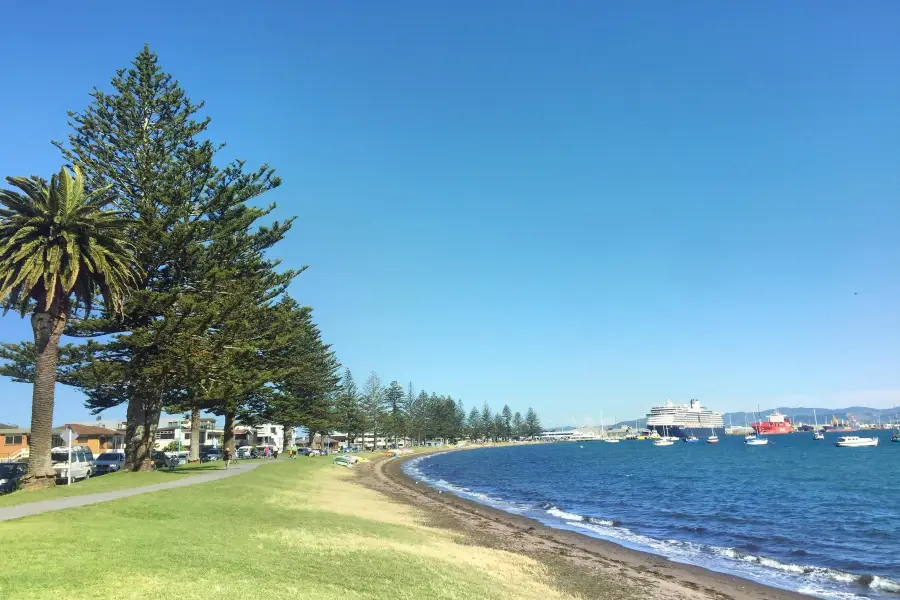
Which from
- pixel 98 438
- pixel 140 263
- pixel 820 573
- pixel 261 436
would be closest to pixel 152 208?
pixel 140 263

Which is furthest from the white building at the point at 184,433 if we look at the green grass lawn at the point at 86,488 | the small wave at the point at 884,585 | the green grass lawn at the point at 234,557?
the small wave at the point at 884,585

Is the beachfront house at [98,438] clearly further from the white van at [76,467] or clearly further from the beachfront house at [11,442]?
the white van at [76,467]

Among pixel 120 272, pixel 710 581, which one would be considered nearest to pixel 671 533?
pixel 710 581

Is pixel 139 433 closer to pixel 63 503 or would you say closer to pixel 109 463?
pixel 109 463

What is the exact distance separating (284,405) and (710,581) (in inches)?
1918

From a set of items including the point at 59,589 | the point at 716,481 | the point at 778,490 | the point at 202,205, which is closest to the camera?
the point at 59,589

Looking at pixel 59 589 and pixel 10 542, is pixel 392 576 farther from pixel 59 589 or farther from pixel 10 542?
pixel 10 542

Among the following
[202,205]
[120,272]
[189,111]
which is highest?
[189,111]

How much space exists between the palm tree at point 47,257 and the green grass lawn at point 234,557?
6.88 m

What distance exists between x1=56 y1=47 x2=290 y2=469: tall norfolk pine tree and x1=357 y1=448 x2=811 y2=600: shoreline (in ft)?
52.4

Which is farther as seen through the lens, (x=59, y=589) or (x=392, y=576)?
(x=392, y=576)

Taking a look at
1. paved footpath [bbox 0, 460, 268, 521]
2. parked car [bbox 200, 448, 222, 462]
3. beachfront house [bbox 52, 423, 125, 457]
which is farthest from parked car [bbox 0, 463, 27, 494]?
beachfront house [bbox 52, 423, 125, 457]

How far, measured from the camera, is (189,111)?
3334 centimetres

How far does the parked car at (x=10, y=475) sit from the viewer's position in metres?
26.5
